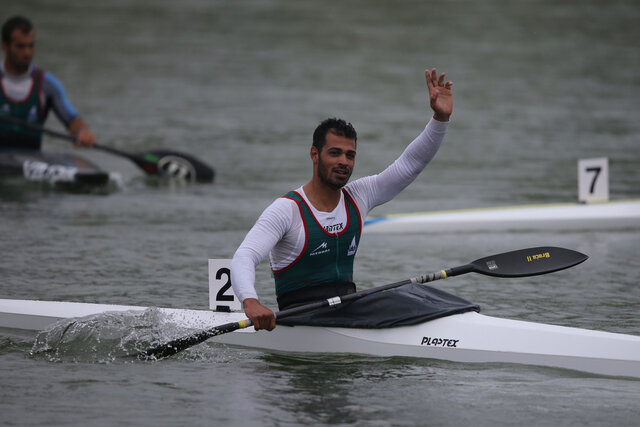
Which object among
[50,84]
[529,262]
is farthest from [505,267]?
[50,84]

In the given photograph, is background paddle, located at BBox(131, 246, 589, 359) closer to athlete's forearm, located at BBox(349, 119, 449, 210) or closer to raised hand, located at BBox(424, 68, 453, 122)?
athlete's forearm, located at BBox(349, 119, 449, 210)

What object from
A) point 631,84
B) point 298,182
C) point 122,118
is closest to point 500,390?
point 298,182

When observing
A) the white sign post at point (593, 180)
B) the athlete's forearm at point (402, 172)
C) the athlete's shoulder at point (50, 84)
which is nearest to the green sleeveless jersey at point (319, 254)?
the athlete's forearm at point (402, 172)

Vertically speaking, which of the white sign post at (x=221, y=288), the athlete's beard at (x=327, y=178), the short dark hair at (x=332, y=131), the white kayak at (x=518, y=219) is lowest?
the white sign post at (x=221, y=288)

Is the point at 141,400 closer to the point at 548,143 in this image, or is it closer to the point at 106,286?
the point at 106,286

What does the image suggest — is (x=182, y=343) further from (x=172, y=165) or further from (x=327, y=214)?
(x=172, y=165)

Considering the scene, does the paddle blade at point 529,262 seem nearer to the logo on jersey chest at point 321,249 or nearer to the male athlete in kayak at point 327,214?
the male athlete in kayak at point 327,214

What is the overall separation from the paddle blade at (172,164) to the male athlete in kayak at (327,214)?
22.8 ft

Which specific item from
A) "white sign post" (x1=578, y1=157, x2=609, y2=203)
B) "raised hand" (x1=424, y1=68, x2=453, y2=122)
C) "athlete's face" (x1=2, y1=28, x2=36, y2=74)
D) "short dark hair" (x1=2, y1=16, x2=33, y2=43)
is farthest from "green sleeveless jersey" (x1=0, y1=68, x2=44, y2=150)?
"raised hand" (x1=424, y1=68, x2=453, y2=122)

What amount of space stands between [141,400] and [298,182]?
7.83m

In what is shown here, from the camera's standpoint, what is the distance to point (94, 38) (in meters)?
26.7

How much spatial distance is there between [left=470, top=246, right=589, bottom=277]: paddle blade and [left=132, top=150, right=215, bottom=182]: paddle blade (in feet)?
23.0

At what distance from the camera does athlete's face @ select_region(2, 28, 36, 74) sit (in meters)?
10.9

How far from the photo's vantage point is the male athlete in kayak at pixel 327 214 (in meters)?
5.97
